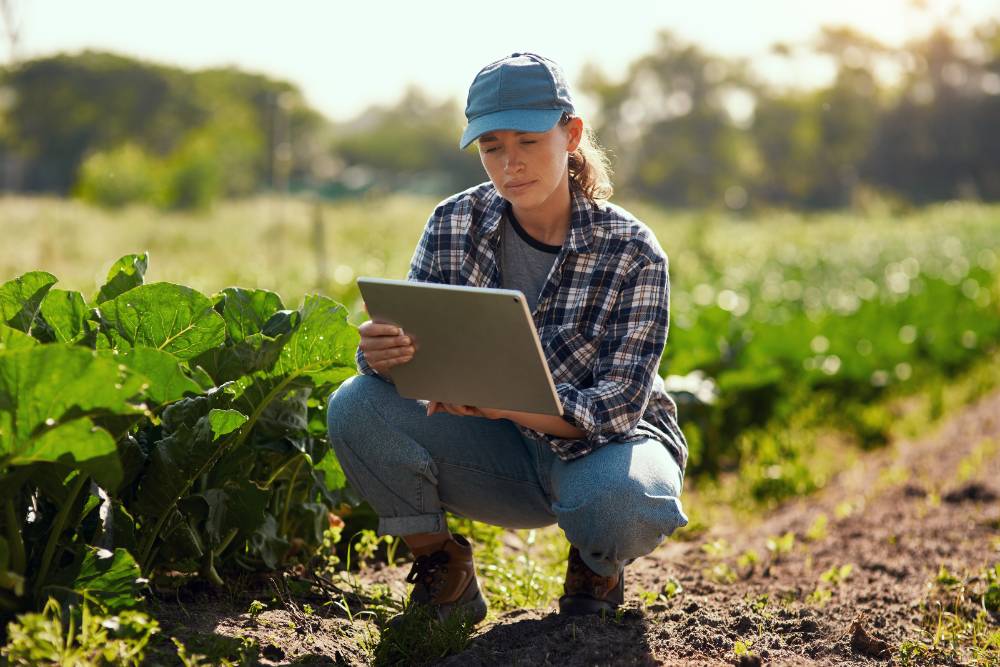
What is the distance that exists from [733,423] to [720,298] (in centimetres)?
203

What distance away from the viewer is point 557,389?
2389 mm

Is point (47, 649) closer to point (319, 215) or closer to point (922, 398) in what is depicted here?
point (922, 398)

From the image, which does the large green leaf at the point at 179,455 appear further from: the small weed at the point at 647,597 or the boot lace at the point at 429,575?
the small weed at the point at 647,597

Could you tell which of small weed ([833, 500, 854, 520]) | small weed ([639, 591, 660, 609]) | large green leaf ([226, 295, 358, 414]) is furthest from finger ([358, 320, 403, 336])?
small weed ([833, 500, 854, 520])

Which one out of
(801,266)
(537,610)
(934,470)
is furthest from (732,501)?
(801,266)

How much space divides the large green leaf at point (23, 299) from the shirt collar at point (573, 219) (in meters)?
1.00

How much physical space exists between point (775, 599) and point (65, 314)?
79.1 inches

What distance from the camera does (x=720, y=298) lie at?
24.7 ft

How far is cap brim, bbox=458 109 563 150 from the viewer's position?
7.73 ft

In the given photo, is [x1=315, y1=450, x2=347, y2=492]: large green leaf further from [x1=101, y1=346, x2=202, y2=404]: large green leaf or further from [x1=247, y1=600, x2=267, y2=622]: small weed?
[x1=101, y1=346, x2=202, y2=404]: large green leaf

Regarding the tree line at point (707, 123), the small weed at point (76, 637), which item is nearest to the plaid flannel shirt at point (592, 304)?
the small weed at point (76, 637)

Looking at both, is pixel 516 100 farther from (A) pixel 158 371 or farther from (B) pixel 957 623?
→ (B) pixel 957 623

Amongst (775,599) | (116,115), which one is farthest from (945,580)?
(116,115)

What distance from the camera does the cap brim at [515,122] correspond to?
2.36m
